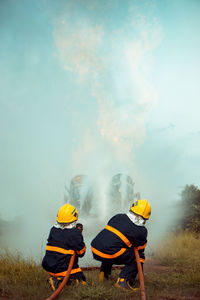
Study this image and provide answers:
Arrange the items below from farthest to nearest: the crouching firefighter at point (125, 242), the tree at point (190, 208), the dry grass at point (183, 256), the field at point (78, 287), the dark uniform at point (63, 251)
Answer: the tree at point (190, 208)
the dry grass at point (183, 256)
the crouching firefighter at point (125, 242)
the dark uniform at point (63, 251)
the field at point (78, 287)

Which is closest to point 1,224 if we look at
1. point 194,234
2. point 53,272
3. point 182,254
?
point 194,234

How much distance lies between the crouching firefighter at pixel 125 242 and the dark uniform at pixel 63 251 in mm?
483

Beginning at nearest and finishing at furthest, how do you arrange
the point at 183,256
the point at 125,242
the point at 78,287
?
the point at 78,287
the point at 125,242
the point at 183,256

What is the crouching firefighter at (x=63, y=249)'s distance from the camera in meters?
5.64

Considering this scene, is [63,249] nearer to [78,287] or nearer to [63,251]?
[63,251]

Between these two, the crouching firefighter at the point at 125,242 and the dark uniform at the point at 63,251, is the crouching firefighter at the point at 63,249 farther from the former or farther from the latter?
the crouching firefighter at the point at 125,242

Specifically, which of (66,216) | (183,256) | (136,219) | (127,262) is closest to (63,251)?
(66,216)

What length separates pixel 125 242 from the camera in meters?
5.76

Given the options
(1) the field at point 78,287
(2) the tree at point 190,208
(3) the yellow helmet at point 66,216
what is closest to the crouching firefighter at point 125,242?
(1) the field at point 78,287

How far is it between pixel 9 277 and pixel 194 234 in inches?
493

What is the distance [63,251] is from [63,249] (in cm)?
4

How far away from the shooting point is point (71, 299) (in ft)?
16.0

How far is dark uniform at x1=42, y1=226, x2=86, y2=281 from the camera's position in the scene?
5.63 m

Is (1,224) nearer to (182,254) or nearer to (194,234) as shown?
(194,234)
